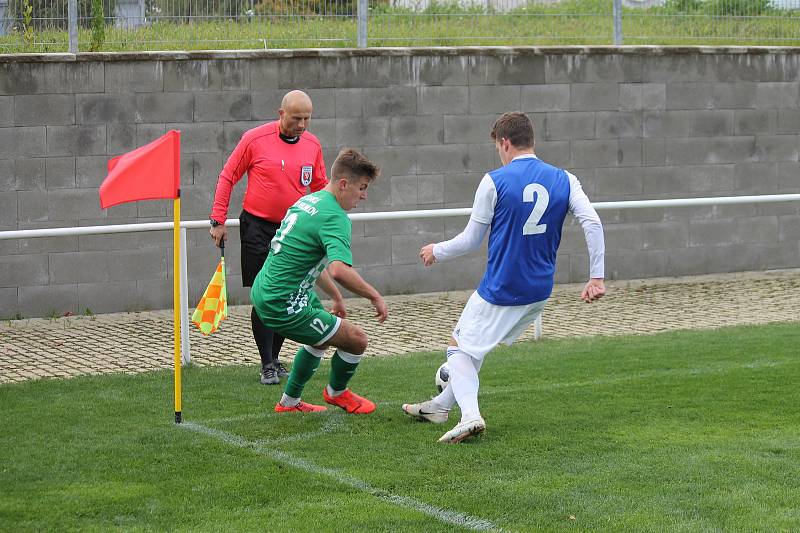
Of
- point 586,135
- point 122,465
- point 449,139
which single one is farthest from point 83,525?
point 586,135

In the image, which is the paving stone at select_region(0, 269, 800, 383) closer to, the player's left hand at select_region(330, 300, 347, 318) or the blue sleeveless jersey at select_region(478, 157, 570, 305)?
the player's left hand at select_region(330, 300, 347, 318)

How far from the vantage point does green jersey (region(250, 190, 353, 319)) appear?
22.5ft

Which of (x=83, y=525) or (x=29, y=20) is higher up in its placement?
(x=29, y=20)

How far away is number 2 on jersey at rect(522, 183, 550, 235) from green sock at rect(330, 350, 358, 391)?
1.44 metres

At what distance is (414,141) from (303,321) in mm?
6666

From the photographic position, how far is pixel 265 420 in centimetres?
750

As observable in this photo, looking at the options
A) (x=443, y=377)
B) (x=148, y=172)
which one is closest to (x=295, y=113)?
(x=148, y=172)

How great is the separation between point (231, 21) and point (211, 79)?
2.42ft

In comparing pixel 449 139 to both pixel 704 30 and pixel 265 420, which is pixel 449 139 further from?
pixel 265 420

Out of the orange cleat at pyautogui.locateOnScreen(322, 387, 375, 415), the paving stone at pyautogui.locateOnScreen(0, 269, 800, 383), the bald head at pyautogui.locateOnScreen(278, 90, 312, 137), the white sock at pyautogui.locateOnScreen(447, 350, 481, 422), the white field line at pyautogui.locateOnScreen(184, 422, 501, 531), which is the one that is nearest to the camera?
the white field line at pyautogui.locateOnScreen(184, 422, 501, 531)

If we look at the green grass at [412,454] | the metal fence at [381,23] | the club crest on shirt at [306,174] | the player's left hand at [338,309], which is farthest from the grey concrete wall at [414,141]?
the player's left hand at [338,309]

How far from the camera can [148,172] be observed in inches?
289

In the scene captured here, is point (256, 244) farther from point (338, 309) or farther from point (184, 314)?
point (338, 309)

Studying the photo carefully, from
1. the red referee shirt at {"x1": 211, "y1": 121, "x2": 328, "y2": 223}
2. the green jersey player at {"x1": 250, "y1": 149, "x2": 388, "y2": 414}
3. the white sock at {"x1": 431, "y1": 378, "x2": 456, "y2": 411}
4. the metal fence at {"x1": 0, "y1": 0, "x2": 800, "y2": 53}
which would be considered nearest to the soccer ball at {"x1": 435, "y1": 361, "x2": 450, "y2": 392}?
the white sock at {"x1": 431, "y1": 378, "x2": 456, "y2": 411}
